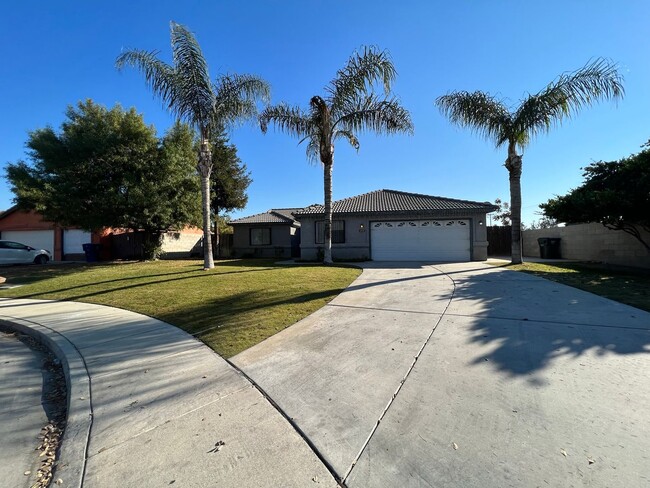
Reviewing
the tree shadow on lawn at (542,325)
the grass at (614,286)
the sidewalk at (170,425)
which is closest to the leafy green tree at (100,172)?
the sidewalk at (170,425)

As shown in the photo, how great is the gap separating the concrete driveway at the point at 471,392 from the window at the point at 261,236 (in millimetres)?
18268

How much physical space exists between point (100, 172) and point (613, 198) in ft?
67.8

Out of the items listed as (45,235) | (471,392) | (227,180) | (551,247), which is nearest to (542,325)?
(471,392)

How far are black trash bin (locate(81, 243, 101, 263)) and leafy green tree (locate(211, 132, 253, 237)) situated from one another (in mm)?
7652

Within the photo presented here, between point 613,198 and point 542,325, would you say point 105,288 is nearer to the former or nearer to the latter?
point 542,325

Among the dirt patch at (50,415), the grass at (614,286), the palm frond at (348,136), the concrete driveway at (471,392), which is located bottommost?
the dirt patch at (50,415)

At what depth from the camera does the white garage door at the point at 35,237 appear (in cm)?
2552

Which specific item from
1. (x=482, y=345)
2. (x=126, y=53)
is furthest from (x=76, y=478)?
(x=126, y=53)

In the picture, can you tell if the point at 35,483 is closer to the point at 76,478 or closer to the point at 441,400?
the point at 76,478

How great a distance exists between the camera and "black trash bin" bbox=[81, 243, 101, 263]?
22.8 m

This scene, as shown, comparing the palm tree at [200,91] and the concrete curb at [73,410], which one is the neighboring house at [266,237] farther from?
the concrete curb at [73,410]

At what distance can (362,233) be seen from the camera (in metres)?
18.8

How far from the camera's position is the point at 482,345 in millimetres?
4648

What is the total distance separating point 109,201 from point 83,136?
10.8 feet
